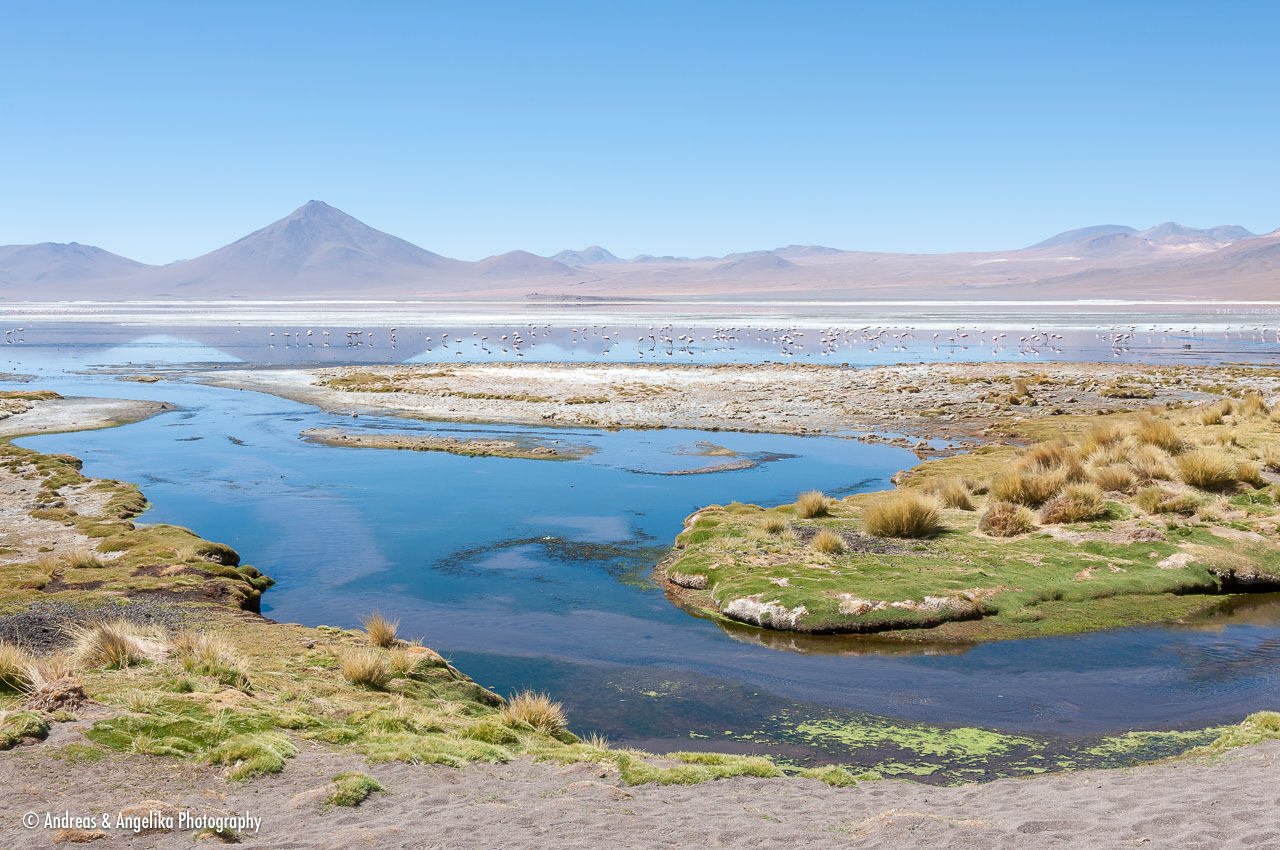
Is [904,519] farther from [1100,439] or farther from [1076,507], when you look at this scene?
[1100,439]

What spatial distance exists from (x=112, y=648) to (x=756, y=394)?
31165 millimetres

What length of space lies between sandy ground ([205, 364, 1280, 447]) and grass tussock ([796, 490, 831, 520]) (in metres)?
11.2

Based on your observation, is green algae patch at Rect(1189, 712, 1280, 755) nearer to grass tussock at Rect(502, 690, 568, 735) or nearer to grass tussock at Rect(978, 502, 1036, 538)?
grass tussock at Rect(502, 690, 568, 735)

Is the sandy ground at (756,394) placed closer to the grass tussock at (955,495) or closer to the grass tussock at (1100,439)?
the grass tussock at (1100,439)

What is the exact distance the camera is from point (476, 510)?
20141mm

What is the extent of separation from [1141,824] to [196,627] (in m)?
9.71

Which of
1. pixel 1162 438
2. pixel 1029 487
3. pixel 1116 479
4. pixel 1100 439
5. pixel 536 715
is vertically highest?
pixel 1162 438

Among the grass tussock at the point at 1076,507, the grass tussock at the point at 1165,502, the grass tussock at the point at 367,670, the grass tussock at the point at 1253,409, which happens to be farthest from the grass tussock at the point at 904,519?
the grass tussock at the point at 1253,409

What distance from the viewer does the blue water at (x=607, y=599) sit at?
410 inches

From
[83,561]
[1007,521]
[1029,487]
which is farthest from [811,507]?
[83,561]

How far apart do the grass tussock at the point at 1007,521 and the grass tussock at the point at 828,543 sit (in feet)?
8.60

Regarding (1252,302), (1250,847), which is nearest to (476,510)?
(1250,847)

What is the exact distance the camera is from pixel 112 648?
897cm

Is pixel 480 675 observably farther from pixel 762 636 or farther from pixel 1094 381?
pixel 1094 381
